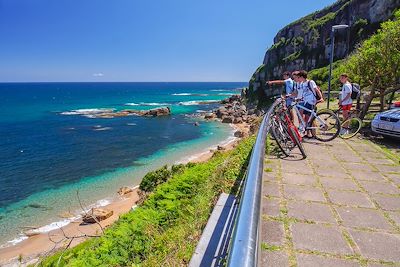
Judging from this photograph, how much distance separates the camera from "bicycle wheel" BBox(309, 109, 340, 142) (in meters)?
8.12

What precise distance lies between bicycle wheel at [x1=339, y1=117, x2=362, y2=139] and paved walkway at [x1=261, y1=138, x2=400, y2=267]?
8.10 feet

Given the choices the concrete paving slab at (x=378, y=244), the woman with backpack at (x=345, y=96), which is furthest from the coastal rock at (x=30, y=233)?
the concrete paving slab at (x=378, y=244)

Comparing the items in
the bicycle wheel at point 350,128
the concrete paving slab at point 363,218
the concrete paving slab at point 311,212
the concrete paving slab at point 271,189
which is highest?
the bicycle wheel at point 350,128

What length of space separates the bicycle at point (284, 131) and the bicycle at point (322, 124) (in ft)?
3.81

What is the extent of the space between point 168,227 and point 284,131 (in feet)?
11.4

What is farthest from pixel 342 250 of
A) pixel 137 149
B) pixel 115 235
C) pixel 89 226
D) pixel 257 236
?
pixel 137 149

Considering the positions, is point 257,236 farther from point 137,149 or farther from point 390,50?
point 137,149

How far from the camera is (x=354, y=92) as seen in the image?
9.89 meters

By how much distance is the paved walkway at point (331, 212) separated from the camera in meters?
2.94

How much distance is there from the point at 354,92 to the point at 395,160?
3955mm

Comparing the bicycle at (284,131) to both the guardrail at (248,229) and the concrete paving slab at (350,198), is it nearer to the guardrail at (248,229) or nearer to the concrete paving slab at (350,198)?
the concrete paving slab at (350,198)

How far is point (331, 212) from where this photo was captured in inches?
154

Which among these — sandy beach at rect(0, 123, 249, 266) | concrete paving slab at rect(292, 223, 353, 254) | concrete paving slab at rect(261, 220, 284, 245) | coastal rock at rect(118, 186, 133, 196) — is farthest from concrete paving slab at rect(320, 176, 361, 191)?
coastal rock at rect(118, 186, 133, 196)

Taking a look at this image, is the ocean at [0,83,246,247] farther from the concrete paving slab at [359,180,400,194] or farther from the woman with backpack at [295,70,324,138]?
the concrete paving slab at [359,180,400,194]
